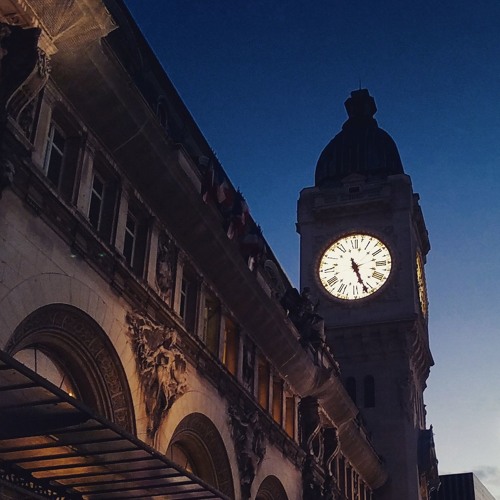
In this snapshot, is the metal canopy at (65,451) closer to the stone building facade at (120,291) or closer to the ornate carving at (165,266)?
the stone building facade at (120,291)

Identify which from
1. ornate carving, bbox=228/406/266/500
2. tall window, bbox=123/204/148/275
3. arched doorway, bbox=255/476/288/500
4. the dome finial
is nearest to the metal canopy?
tall window, bbox=123/204/148/275

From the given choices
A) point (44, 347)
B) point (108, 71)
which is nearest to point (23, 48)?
point (108, 71)

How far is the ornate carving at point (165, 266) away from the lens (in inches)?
1158

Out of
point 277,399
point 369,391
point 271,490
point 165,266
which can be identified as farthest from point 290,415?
point 369,391

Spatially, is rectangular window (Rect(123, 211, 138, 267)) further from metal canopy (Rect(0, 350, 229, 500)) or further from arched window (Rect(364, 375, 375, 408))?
arched window (Rect(364, 375, 375, 408))

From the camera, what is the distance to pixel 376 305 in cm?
6600

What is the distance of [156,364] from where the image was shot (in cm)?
2777

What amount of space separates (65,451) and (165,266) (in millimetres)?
9745

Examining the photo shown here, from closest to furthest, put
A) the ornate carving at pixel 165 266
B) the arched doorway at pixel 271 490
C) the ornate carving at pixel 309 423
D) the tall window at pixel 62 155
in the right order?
the tall window at pixel 62 155 < the ornate carving at pixel 165 266 < the arched doorway at pixel 271 490 < the ornate carving at pixel 309 423

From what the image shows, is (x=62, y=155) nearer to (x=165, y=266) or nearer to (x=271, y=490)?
(x=165, y=266)

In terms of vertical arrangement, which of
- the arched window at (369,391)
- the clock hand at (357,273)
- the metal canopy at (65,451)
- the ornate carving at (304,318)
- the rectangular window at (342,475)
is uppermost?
the clock hand at (357,273)

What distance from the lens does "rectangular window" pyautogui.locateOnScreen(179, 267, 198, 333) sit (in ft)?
105

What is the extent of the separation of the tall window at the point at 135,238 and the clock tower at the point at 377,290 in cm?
3695

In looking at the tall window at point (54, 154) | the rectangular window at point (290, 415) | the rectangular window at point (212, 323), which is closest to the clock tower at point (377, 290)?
the rectangular window at point (290, 415)
